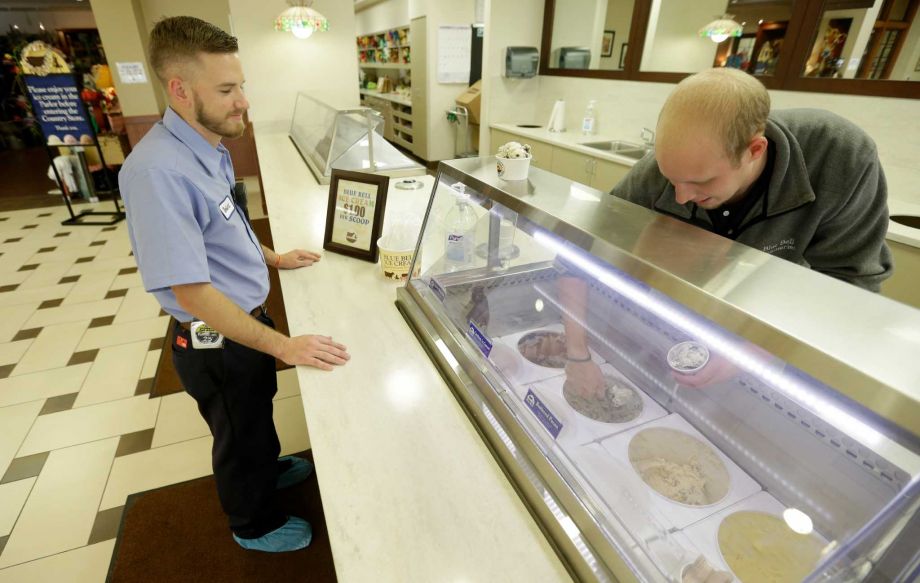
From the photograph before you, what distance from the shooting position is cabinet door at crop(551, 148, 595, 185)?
13.6 ft

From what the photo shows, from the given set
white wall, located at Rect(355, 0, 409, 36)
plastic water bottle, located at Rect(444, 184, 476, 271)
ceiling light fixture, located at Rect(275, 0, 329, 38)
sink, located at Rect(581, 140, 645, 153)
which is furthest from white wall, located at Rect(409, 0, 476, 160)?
plastic water bottle, located at Rect(444, 184, 476, 271)

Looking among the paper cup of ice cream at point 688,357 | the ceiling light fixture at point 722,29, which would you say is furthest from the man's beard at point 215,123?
the ceiling light fixture at point 722,29

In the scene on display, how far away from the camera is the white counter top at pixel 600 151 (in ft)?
7.52

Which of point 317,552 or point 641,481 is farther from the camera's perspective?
point 317,552

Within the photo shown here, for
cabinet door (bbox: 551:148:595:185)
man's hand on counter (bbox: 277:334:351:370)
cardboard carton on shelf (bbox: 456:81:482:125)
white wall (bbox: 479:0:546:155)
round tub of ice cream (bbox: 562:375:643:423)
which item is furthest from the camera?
cardboard carton on shelf (bbox: 456:81:482:125)

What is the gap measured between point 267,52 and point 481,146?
2855 mm

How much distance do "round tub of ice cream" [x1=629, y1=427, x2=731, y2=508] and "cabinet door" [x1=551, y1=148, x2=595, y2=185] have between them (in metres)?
3.33

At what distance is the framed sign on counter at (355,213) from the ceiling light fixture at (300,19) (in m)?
3.94

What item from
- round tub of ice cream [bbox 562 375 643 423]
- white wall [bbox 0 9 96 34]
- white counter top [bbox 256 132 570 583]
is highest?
white wall [bbox 0 9 96 34]

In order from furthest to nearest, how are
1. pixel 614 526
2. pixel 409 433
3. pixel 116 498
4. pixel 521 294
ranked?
pixel 116 498, pixel 521 294, pixel 409 433, pixel 614 526

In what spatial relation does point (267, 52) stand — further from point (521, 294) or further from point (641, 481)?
point (641, 481)

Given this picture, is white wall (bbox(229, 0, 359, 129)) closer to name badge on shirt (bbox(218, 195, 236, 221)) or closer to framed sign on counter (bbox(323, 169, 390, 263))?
framed sign on counter (bbox(323, 169, 390, 263))

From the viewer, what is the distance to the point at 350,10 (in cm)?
581

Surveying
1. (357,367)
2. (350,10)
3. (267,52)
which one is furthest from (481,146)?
(357,367)
